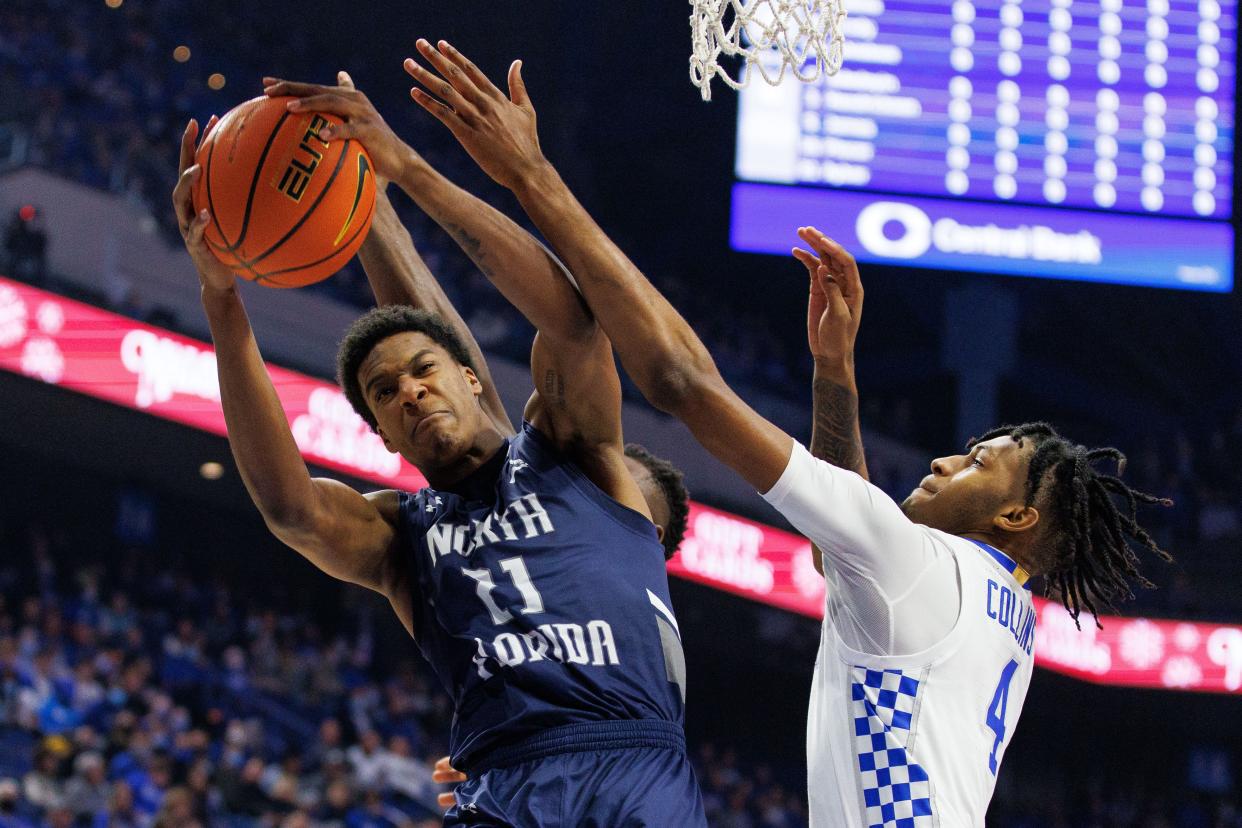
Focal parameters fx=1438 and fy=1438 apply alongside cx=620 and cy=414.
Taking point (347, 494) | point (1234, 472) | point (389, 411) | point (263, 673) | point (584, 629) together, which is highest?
point (389, 411)

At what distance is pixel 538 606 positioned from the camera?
268cm

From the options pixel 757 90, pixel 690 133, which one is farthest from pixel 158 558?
pixel 690 133

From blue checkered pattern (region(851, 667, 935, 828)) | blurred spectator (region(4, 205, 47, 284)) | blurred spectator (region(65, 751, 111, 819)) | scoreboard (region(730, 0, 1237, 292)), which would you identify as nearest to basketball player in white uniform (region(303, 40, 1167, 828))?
blue checkered pattern (region(851, 667, 935, 828))

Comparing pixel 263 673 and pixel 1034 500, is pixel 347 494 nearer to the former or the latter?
pixel 1034 500

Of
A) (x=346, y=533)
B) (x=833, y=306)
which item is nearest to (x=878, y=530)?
(x=833, y=306)

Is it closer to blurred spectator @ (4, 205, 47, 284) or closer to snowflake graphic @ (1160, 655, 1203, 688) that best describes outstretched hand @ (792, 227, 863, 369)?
blurred spectator @ (4, 205, 47, 284)

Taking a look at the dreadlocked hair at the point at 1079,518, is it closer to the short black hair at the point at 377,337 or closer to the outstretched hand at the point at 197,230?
the short black hair at the point at 377,337

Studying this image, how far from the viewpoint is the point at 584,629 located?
2.68 meters

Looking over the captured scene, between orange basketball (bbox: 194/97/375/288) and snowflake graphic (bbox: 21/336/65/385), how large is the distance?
7788 mm

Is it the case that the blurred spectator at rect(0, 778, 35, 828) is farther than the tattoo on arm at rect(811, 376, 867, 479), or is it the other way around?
the blurred spectator at rect(0, 778, 35, 828)

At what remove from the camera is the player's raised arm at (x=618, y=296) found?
100 inches

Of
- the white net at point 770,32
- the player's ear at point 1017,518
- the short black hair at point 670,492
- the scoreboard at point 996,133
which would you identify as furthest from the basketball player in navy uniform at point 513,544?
the scoreboard at point 996,133

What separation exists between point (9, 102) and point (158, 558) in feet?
13.9

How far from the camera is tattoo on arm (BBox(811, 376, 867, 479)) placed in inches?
132
